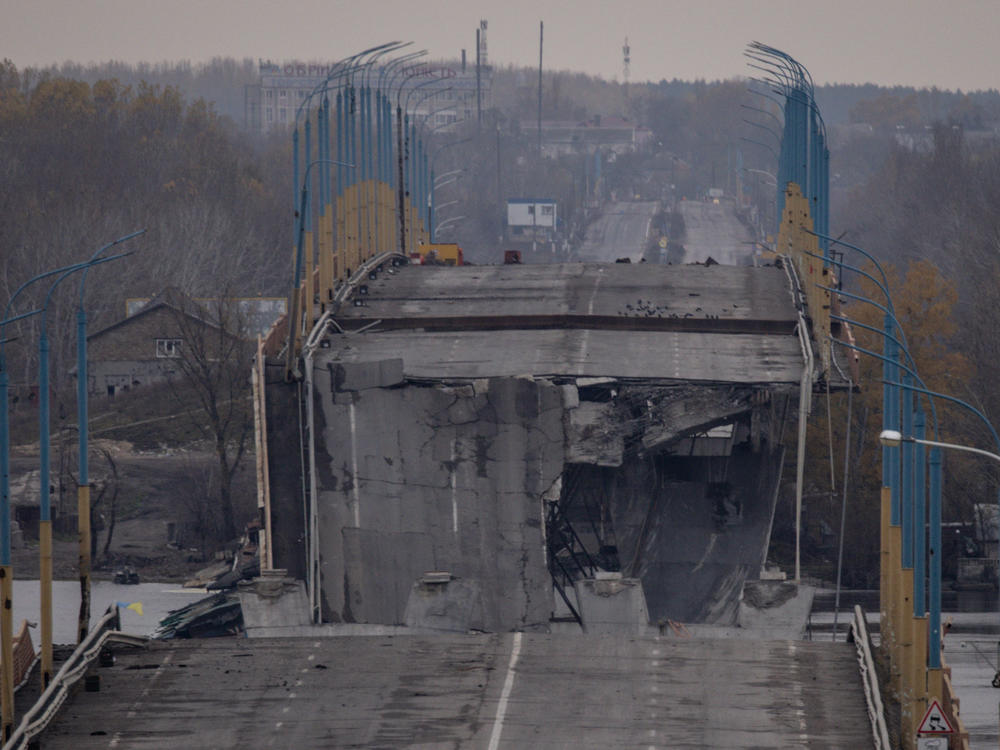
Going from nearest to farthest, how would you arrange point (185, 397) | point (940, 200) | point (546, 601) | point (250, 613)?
1. point (250, 613)
2. point (546, 601)
3. point (185, 397)
4. point (940, 200)

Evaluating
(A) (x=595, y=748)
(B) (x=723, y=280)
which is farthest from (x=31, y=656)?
(B) (x=723, y=280)

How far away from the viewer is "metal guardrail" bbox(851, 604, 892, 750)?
25.0 meters

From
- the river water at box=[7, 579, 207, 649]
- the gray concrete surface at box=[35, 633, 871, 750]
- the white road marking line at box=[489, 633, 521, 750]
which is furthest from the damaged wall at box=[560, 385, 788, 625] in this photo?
the river water at box=[7, 579, 207, 649]

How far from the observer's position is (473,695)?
90.9 feet

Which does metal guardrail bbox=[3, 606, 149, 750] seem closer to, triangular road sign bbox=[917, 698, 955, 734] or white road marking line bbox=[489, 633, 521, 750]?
white road marking line bbox=[489, 633, 521, 750]

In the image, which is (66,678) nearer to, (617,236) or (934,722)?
(934,722)

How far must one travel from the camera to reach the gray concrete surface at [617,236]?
157000mm

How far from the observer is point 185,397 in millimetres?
82812

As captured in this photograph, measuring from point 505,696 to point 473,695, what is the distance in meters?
0.43

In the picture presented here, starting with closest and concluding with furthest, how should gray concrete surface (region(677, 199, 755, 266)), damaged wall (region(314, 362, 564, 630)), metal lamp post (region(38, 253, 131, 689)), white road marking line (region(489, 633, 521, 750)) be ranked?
white road marking line (region(489, 633, 521, 750)) < metal lamp post (region(38, 253, 131, 689)) < damaged wall (region(314, 362, 564, 630)) < gray concrete surface (region(677, 199, 755, 266))

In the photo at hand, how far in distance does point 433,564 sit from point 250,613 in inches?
162

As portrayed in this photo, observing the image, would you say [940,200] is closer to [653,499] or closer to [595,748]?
[653,499]

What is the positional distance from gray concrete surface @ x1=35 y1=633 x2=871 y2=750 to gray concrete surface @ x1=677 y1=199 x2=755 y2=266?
108295 mm

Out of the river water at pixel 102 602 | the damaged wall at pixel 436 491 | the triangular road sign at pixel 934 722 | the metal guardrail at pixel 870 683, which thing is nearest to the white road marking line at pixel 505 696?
the metal guardrail at pixel 870 683
